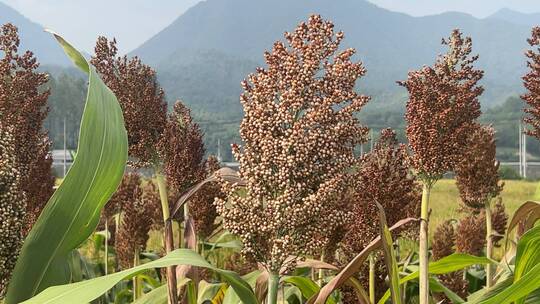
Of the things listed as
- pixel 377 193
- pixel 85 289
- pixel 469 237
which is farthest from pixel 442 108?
pixel 469 237

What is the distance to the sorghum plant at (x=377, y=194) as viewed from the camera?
3.08m

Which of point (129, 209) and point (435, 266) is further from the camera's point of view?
point (129, 209)

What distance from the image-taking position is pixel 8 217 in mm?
2133

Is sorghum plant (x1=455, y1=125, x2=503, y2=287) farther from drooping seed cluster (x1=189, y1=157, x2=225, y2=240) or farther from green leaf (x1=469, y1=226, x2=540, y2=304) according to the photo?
green leaf (x1=469, y1=226, x2=540, y2=304)

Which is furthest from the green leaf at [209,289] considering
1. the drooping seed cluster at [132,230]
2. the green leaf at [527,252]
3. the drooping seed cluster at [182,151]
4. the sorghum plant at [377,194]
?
the green leaf at [527,252]

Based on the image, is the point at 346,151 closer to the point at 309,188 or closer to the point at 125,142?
the point at 309,188

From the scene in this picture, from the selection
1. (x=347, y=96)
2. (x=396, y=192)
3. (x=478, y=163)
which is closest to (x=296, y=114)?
(x=347, y=96)

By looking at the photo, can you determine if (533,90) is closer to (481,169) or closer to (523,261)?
(523,261)

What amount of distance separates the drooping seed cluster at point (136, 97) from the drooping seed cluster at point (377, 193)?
3.55 ft

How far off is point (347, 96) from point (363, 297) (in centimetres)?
98

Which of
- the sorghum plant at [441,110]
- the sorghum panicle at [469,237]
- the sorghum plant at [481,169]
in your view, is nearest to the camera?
the sorghum plant at [441,110]

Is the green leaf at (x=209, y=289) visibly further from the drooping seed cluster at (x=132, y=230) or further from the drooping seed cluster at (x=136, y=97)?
the drooping seed cluster at (x=132, y=230)

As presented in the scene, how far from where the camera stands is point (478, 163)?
5.07 m

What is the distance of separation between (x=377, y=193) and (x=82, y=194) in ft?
5.20
